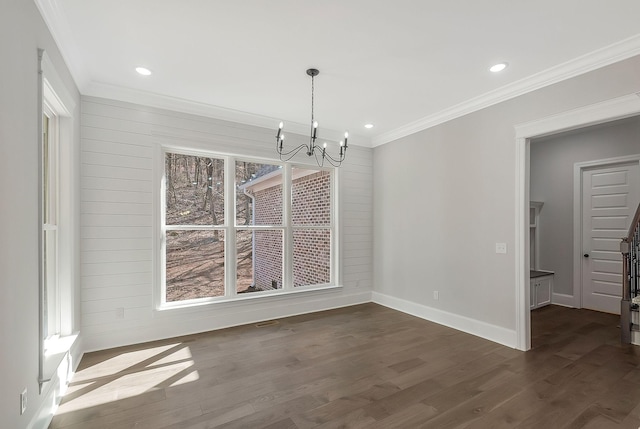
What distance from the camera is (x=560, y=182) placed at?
5.34 m

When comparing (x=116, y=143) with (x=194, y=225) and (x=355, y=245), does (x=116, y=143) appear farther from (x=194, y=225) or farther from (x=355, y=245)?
(x=355, y=245)

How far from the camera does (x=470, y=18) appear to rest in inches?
91.1

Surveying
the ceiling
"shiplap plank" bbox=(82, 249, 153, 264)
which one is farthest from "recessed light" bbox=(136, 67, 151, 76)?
"shiplap plank" bbox=(82, 249, 153, 264)

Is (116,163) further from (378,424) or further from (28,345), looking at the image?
(378,424)

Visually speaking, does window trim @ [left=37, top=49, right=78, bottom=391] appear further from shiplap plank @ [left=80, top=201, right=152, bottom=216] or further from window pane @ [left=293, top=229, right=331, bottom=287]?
window pane @ [left=293, top=229, right=331, bottom=287]

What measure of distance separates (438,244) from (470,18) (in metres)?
2.85

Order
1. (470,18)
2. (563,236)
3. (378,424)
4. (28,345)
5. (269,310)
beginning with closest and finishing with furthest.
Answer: (28,345), (378,424), (470,18), (269,310), (563,236)

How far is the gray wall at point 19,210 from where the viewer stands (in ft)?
5.12

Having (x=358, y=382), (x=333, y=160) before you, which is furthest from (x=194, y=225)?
(x=358, y=382)

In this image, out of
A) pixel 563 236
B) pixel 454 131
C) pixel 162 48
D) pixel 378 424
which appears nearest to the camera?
pixel 378 424

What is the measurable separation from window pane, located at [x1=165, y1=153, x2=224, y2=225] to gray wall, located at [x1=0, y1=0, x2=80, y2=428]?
6.41ft

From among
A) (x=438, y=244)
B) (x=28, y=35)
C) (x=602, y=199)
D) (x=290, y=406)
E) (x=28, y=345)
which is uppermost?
(x=28, y=35)

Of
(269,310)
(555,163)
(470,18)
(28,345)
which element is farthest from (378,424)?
(555,163)

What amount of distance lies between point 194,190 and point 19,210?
2382 mm
